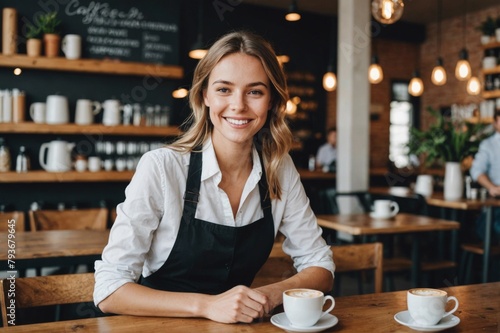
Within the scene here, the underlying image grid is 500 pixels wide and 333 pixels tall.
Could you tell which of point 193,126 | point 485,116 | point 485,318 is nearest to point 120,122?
point 193,126

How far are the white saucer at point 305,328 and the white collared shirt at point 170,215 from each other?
0.39 meters

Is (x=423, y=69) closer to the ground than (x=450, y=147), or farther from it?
farther from it

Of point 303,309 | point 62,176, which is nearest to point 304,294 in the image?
point 303,309

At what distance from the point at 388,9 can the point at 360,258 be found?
6.40 feet

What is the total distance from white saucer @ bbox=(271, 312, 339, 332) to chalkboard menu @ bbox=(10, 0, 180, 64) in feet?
14.6

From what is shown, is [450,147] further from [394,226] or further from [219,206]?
[219,206]

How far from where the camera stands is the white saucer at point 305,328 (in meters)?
1.16

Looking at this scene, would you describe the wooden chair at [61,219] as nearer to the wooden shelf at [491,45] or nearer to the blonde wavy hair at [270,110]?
the blonde wavy hair at [270,110]

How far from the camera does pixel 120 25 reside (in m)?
5.32

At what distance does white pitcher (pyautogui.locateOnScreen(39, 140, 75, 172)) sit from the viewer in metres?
4.69

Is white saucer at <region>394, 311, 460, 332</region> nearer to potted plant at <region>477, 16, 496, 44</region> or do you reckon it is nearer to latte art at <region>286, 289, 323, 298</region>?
latte art at <region>286, 289, 323, 298</region>

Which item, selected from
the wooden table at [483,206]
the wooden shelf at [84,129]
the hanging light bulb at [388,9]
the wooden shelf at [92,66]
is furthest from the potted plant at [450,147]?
the wooden shelf at [92,66]

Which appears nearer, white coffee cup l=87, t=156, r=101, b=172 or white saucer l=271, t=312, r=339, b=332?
white saucer l=271, t=312, r=339, b=332

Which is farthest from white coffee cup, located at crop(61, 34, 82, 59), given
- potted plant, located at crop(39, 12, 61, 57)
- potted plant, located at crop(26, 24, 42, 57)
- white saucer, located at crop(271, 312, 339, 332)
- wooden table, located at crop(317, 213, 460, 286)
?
white saucer, located at crop(271, 312, 339, 332)
